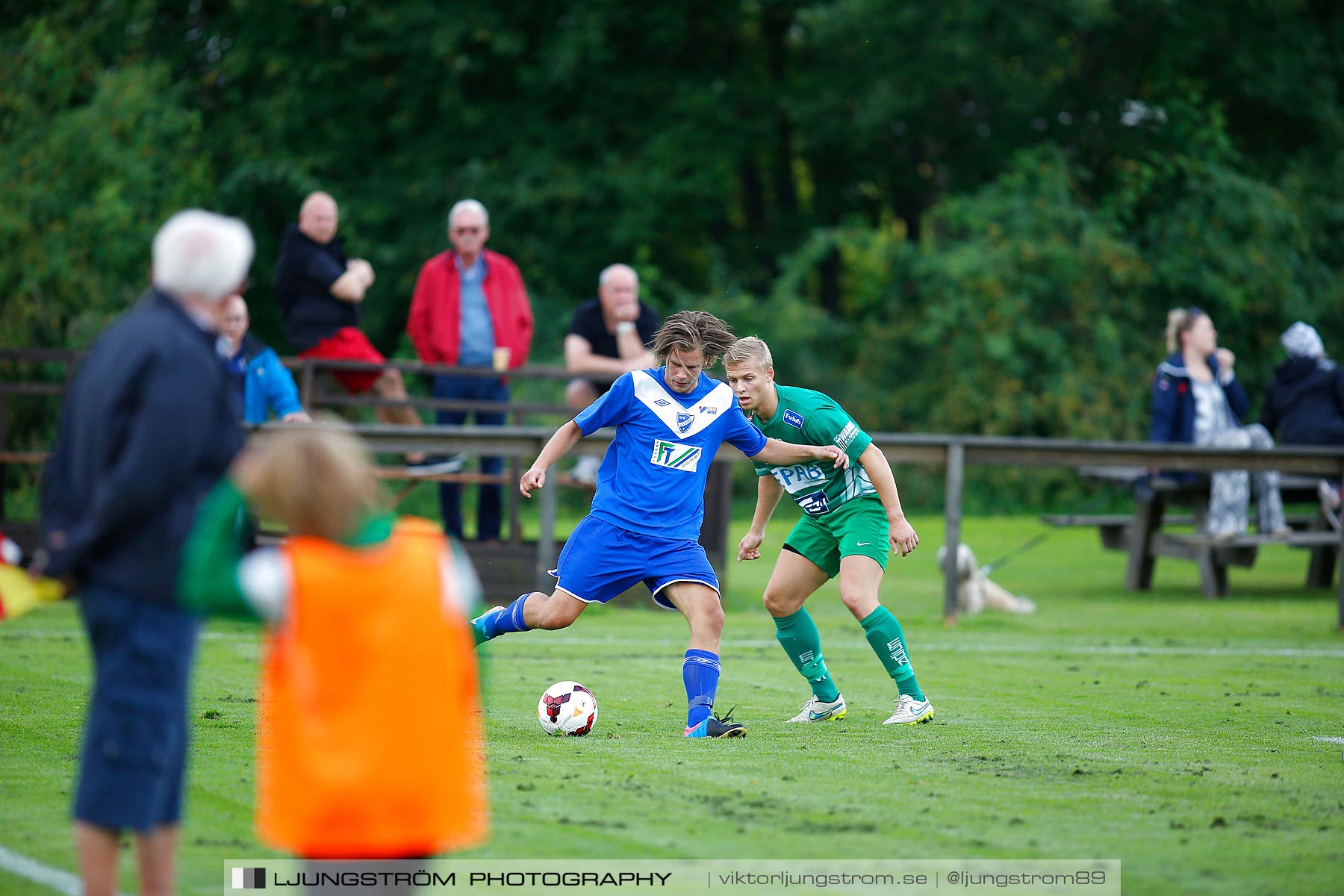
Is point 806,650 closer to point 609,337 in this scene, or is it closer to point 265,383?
point 265,383

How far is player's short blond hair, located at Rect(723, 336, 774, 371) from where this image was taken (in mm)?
6660

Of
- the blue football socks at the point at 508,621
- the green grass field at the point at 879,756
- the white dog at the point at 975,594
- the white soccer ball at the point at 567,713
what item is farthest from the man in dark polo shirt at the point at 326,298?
the white soccer ball at the point at 567,713

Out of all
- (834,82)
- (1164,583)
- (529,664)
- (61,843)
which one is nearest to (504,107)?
(834,82)

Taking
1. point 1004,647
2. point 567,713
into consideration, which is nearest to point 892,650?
point 567,713

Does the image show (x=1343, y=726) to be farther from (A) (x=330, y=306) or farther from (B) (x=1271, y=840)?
(A) (x=330, y=306)

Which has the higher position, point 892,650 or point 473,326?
point 473,326

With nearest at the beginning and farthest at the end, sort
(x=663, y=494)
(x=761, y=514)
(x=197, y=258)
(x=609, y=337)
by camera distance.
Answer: (x=197, y=258) → (x=663, y=494) → (x=761, y=514) → (x=609, y=337)

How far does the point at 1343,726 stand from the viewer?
22.6 feet

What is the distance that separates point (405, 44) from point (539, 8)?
2.49 metres

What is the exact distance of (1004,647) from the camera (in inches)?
398

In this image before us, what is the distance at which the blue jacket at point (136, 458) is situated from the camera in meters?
3.34

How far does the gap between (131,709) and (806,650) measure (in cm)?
413

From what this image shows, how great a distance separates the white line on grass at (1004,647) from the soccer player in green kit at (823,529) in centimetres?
294

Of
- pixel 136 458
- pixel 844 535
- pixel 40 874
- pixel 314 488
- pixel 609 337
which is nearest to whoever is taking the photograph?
pixel 314 488
